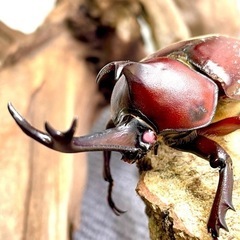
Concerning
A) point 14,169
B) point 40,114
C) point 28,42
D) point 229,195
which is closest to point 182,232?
point 229,195

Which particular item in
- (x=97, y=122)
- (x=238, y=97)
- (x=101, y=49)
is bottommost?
(x=97, y=122)

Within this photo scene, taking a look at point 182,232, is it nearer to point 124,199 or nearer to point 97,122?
point 124,199

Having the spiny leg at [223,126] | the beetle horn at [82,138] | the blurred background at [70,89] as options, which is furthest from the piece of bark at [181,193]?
the blurred background at [70,89]

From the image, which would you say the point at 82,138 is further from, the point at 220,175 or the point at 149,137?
the point at 220,175

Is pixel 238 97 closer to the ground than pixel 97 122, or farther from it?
farther from it

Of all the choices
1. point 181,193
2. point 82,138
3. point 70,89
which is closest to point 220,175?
point 181,193

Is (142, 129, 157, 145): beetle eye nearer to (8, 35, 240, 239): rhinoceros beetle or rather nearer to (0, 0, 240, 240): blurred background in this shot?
(8, 35, 240, 239): rhinoceros beetle

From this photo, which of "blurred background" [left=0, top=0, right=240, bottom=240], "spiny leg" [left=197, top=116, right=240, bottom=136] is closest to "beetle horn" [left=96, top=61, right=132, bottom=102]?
"spiny leg" [left=197, top=116, right=240, bottom=136]
